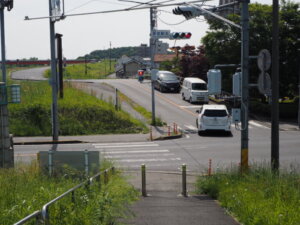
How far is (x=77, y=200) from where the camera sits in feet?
27.1

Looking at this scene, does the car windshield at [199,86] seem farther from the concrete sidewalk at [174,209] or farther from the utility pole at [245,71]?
the utility pole at [245,71]

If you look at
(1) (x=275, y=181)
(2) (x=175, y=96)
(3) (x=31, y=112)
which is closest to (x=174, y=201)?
(1) (x=275, y=181)

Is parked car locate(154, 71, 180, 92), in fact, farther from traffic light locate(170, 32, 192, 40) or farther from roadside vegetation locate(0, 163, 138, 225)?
roadside vegetation locate(0, 163, 138, 225)

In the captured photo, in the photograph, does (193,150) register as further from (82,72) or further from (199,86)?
(82,72)

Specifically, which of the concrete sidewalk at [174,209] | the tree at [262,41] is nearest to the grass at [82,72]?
the tree at [262,41]

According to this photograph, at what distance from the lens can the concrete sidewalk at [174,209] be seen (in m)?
9.42

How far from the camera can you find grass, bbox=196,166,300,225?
8.56 metres

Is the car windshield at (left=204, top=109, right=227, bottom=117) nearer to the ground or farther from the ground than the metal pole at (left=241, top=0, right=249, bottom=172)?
nearer to the ground

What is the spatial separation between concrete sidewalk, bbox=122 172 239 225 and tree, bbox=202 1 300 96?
24657 mm

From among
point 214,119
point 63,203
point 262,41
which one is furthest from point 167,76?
point 63,203

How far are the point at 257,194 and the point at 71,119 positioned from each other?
21.5 m

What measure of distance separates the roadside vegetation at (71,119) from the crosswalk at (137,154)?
13.6 feet

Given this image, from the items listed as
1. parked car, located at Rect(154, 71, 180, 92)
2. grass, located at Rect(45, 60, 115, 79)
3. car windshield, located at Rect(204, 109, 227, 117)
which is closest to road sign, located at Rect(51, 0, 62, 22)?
car windshield, located at Rect(204, 109, 227, 117)

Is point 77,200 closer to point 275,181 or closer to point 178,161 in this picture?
point 275,181
